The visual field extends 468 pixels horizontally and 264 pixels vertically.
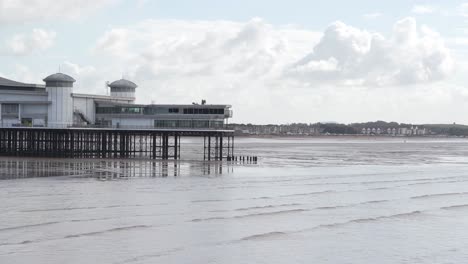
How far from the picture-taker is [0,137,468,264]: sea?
97.3ft

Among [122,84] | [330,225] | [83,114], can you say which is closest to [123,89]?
[122,84]

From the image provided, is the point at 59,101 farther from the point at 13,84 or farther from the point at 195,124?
the point at 195,124

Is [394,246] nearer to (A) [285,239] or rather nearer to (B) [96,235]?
(A) [285,239]

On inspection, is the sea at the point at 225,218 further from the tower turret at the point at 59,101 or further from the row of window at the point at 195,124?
the tower turret at the point at 59,101

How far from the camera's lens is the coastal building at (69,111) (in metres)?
76.9

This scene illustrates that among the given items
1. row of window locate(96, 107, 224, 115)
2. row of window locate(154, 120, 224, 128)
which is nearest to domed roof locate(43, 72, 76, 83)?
row of window locate(96, 107, 224, 115)

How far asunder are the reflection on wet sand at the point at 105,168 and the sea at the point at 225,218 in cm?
34

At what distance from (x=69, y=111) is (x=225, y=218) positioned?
43796mm

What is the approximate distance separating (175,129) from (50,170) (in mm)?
15777

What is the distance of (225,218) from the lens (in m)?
38.2

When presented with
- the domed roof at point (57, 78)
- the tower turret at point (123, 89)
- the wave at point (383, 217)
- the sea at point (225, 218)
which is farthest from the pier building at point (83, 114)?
the wave at point (383, 217)

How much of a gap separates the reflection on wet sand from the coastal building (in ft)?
13.1

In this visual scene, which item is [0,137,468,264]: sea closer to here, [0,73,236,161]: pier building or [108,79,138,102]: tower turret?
[0,73,236,161]: pier building

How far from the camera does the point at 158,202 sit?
143ft
